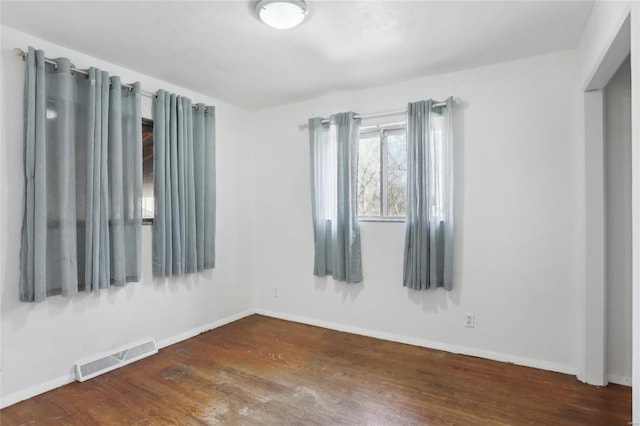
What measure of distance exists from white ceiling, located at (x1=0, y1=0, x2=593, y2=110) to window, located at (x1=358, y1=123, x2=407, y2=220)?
1.74ft

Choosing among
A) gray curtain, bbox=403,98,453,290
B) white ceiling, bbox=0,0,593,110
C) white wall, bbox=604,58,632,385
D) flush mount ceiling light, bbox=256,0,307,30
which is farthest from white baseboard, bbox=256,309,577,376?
flush mount ceiling light, bbox=256,0,307,30

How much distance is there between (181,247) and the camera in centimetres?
329

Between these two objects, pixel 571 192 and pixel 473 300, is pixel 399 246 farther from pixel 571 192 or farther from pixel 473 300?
pixel 571 192

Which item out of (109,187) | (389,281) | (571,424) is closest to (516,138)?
(389,281)

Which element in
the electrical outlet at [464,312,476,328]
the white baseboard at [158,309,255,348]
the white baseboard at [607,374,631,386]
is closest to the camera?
the white baseboard at [607,374,631,386]

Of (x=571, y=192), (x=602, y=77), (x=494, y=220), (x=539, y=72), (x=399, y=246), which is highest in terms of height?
(x=539, y=72)

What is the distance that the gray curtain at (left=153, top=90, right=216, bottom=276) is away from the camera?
123 inches

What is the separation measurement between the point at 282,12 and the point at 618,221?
2.68 metres

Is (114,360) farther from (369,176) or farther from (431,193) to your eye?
(431,193)

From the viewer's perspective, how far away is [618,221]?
8.13 feet

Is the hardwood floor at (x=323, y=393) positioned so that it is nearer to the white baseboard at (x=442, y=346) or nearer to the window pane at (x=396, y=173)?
the white baseboard at (x=442, y=346)

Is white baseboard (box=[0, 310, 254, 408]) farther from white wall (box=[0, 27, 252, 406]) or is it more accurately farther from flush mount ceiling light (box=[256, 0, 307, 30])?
flush mount ceiling light (box=[256, 0, 307, 30])

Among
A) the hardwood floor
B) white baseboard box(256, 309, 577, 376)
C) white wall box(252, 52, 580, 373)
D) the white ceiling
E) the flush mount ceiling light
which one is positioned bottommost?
the hardwood floor

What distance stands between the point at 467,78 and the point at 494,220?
1.25 m
